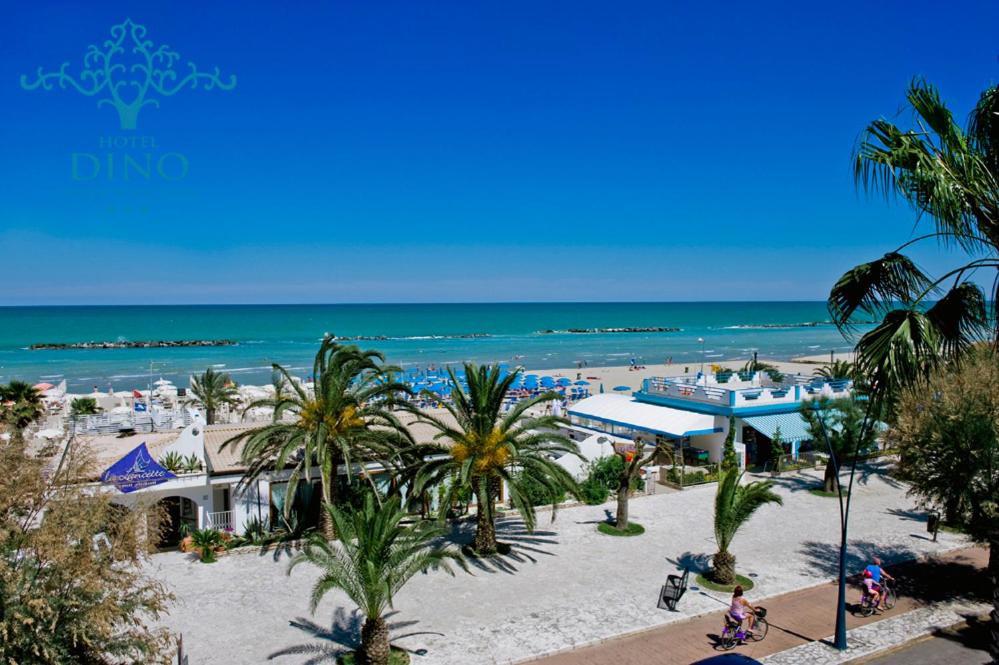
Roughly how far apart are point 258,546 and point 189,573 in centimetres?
186

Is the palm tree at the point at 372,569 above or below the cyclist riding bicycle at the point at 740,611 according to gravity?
above

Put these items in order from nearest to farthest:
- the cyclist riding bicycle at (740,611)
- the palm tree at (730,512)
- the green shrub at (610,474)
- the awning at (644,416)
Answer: the cyclist riding bicycle at (740,611) → the palm tree at (730,512) → the green shrub at (610,474) → the awning at (644,416)

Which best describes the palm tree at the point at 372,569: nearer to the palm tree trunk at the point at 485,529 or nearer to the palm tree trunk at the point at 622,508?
the palm tree trunk at the point at 485,529

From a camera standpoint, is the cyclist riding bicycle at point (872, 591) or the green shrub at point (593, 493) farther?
the green shrub at point (593, 493)

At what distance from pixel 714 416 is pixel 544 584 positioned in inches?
519

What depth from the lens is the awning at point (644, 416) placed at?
2538 cm

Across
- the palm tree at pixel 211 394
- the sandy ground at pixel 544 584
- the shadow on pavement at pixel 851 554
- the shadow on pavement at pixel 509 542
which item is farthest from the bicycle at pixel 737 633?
the palm tree at pixel 211 394

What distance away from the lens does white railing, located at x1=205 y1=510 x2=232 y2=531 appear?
18.1 meters

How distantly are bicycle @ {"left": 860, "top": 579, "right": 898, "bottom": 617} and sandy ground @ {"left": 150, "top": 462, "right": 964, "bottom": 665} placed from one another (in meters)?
1.47

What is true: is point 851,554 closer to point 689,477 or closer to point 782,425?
point 689,477

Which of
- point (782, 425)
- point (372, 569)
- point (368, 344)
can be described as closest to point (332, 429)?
point (372, 569)

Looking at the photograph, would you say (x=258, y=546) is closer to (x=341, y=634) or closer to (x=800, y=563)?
(x=341, y=634)

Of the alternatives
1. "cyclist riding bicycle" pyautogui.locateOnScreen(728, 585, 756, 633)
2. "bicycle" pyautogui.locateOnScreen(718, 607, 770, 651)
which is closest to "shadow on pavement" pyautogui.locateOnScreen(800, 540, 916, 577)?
"bicycle" pyautogui.locateOnScreen(718, 607, 770, 651)

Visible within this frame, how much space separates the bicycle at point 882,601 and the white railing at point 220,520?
14.3 meters
